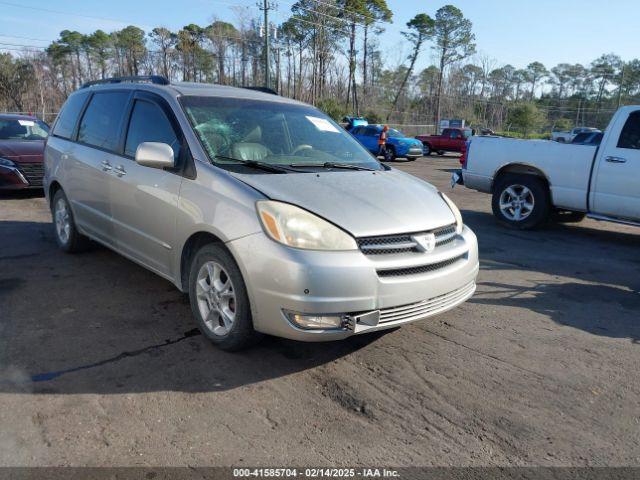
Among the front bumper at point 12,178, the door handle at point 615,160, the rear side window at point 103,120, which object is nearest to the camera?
the rear side window at point 103,120

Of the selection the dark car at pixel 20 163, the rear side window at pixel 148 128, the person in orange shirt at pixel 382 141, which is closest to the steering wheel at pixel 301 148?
the rear side window at pixel 148 128

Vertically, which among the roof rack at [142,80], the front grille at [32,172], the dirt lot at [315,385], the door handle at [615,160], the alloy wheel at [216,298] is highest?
the roof rack at [142,80]

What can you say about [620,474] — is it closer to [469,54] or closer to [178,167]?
[178,167]

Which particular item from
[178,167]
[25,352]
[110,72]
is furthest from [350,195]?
[110,72]

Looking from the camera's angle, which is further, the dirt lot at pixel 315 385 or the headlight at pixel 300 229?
the headlight at pixel 300 229

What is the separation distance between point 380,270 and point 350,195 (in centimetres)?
65

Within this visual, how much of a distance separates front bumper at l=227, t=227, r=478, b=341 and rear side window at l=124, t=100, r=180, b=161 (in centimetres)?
135

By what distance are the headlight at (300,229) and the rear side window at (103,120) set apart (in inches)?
90.6

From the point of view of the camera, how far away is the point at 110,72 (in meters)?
54.9

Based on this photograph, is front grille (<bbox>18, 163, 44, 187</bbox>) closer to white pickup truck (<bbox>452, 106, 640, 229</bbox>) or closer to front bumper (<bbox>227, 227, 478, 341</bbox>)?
white pickup truck (<bbox>452, 106, 640, 229</bbox>)

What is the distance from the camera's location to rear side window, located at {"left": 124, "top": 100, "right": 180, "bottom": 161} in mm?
4117

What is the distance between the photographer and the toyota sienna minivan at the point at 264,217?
10.3 ft

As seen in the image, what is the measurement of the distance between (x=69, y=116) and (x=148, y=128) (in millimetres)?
2091

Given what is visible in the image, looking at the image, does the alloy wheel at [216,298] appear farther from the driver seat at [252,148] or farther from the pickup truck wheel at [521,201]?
the pickup truck wheel at [521,201]
